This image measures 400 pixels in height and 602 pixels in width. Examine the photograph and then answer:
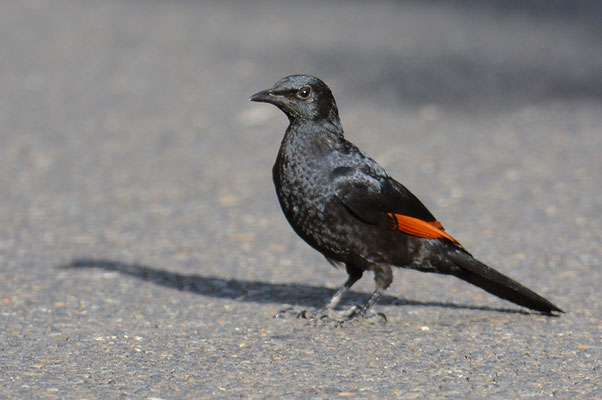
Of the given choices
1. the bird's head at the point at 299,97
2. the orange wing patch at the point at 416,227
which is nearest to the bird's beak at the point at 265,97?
the bird's head at the point at 299,97

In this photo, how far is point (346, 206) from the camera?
17.6 ft

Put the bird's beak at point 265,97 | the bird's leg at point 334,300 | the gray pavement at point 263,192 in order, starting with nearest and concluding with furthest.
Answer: the gray pavement at point 263,192 < the bird's beak at point 265,97 < the bird's leg at point 334,300

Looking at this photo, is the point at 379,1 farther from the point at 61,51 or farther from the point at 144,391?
the point at 144,391

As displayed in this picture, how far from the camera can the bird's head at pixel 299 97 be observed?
5.47 meters

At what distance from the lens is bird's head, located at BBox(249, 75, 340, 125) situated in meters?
5.47

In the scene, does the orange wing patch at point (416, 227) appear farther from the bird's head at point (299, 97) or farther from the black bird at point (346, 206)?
the bird's head at point (299, 97)

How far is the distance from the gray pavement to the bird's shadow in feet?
0.08

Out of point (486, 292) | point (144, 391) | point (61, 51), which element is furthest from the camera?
point (61, 51)

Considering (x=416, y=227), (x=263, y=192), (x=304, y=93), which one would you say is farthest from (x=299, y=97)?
(x=263, y=192)

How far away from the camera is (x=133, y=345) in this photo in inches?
207

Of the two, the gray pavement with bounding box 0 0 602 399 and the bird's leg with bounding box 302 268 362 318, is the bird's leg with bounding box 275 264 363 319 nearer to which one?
the bird's leg with bounding box 302 268 362 318

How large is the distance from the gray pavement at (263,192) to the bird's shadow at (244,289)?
0.02 metres

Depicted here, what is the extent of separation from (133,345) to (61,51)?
8.89 m

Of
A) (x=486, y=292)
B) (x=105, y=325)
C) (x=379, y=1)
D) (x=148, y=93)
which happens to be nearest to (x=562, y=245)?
(x=486, y=292)
